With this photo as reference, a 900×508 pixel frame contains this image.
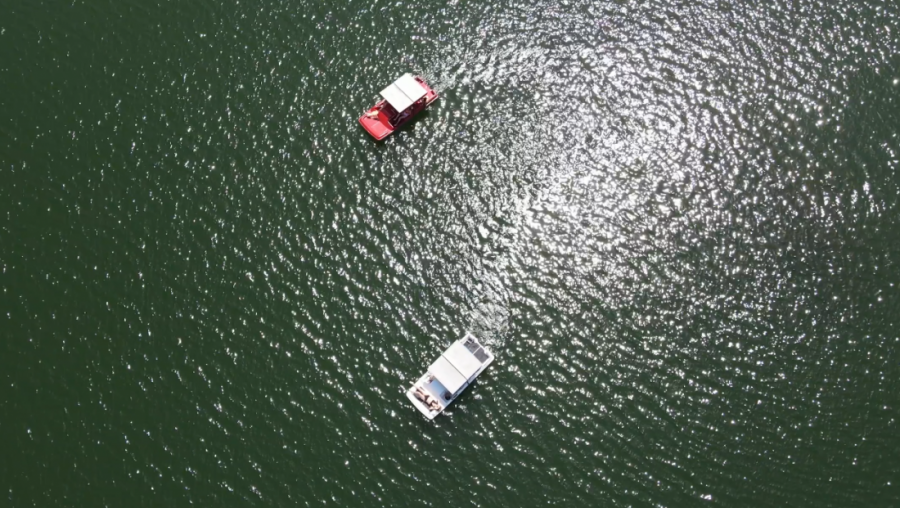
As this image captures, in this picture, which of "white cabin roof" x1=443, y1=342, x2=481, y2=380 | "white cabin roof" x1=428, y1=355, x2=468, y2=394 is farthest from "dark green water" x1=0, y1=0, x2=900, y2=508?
"white cabin roof" x1=443, y1=342, x2=481, y2=380

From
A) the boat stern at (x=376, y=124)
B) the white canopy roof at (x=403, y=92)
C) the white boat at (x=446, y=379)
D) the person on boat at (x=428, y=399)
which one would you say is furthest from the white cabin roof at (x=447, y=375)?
the white canopy roof at (x=403, y=92)

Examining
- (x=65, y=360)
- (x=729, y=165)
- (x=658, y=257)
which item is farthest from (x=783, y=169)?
(x=65, y=360)

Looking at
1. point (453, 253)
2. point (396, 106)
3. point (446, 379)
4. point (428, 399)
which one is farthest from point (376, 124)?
point (428, 399)

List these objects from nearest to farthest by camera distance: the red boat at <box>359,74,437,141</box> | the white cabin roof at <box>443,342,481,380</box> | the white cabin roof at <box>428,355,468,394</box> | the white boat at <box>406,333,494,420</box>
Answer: the white cabin roof at <box>428,355,468,394</box>, the white boat at <box>406,333,494,420</box>, the white cabin roof at <box>443,342,481,380</box>, the red boat at <box>359,74,437,141</box>

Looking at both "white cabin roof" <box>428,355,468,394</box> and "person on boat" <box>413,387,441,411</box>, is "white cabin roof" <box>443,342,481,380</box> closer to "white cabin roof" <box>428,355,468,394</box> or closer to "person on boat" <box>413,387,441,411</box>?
"white cabin roof" <box>428,355,468,394</box>

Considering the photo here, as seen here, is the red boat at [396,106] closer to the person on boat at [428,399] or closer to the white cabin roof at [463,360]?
the white cabin roof at [463,360]

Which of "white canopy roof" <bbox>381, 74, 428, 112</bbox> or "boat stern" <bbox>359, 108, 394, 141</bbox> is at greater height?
"white canopy roof" <bbox>381, 74, 428, 112</bbox>
